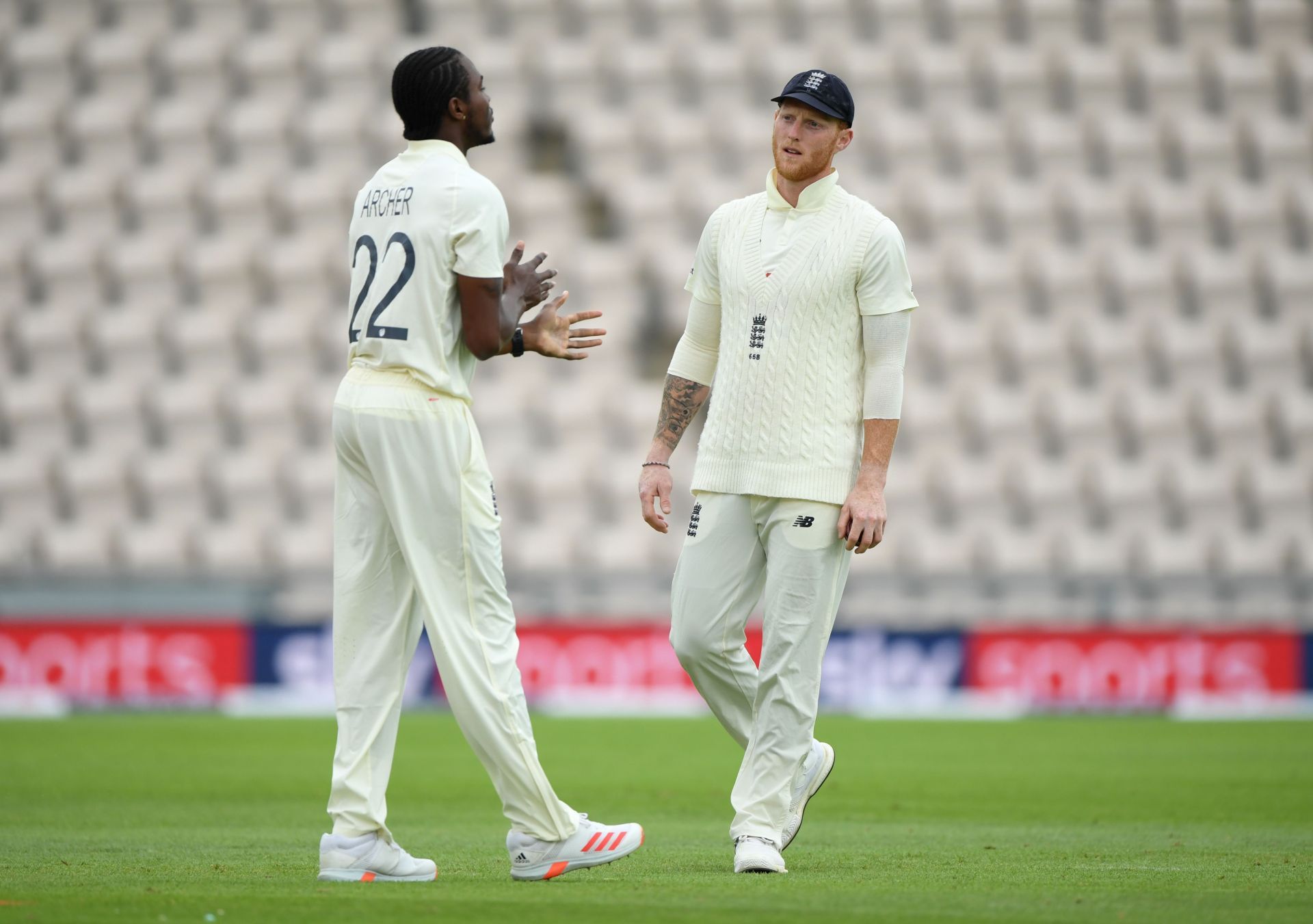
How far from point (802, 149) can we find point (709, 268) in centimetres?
47

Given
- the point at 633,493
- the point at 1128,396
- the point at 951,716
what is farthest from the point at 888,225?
the point at 1128,396

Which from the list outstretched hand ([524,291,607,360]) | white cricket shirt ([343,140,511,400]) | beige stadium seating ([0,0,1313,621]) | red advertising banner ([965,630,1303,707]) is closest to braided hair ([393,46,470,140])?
white cricket shirt ([343,140,511,400])

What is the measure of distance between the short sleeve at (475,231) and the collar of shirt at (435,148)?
5.5 inches

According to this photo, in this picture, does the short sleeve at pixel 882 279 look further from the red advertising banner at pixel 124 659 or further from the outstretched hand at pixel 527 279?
the red advertising banner at pixel 124 659

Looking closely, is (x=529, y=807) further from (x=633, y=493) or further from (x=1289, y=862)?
(x=633, y=493)

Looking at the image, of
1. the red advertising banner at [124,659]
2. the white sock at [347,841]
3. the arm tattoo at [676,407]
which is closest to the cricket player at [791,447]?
the arm tattoo at [676,407]

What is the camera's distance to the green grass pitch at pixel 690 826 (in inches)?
160

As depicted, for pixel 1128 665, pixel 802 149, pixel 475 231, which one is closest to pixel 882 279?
pixel 802 149

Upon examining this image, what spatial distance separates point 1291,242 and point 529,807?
658 inches

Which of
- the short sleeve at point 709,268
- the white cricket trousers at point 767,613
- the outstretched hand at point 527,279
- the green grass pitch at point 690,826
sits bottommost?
the green grass pitch at point 690,826

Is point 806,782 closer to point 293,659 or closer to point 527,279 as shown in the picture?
point 527,279

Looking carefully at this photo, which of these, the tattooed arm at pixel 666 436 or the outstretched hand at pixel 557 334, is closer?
the outstretched hand at pixel 557 334

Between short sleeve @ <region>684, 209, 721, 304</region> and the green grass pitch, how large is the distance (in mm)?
1724

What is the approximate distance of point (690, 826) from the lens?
21.2 feet
